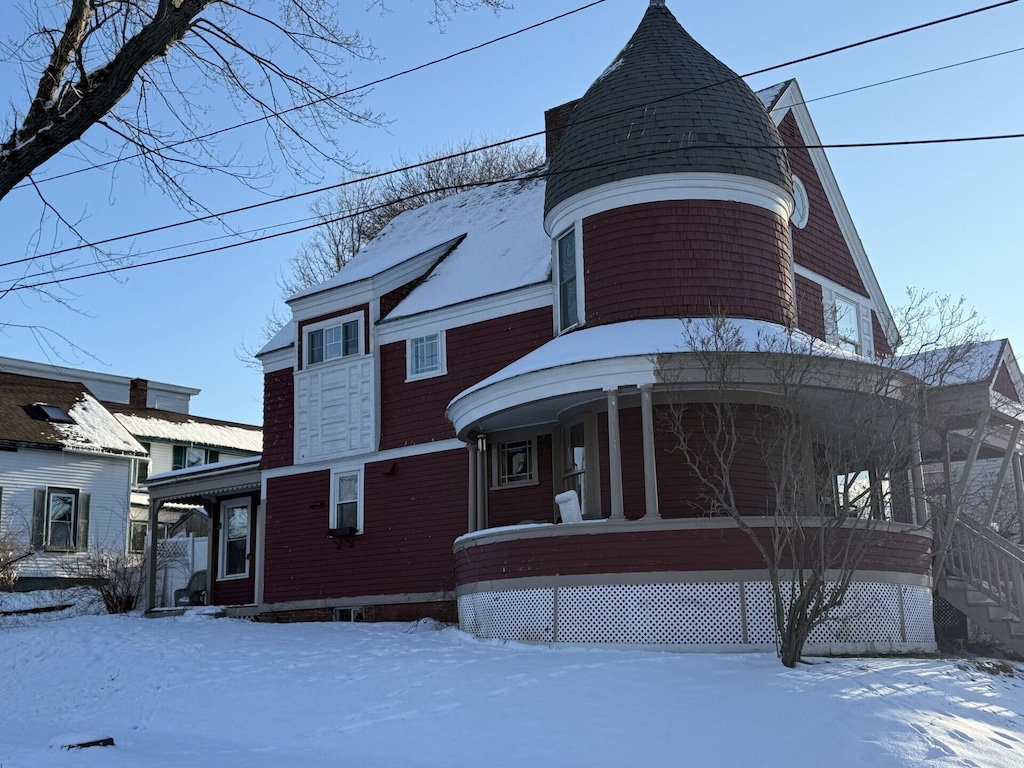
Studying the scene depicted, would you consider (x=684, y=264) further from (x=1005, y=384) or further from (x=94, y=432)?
(x=94, y=432)

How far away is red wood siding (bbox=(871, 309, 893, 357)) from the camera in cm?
2213

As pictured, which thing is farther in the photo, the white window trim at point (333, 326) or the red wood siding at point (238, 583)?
the red wood siding at point (238, 583)

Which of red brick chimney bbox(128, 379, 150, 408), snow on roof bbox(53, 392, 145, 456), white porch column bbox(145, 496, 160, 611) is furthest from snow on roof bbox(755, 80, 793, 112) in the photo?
red brick chimney bbox(128, 379, 150, 408)

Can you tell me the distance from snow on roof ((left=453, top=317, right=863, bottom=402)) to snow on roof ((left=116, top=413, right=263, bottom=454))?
24.5m

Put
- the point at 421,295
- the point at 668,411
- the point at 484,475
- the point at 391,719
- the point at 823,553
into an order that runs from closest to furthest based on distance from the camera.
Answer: the point at 391,719 → the point at 823,553 → the point at 668,411 → the point at 484,475 → the point at 421,295

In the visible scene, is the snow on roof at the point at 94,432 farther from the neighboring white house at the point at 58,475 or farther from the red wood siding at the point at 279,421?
the red wood siding at the point at 279,421

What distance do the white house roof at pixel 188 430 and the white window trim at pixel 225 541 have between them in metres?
13.8

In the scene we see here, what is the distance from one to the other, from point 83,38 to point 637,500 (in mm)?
9931

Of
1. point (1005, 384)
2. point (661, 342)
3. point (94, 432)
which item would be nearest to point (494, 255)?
point (661, 342)

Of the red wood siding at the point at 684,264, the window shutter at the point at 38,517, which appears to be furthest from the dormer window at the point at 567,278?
the window shutter at the point at 38,517

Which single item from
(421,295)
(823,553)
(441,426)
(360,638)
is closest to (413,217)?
(421,295)

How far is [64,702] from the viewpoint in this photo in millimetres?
13062

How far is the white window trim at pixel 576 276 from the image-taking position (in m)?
17.4

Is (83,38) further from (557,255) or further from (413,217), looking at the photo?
(413,217)
